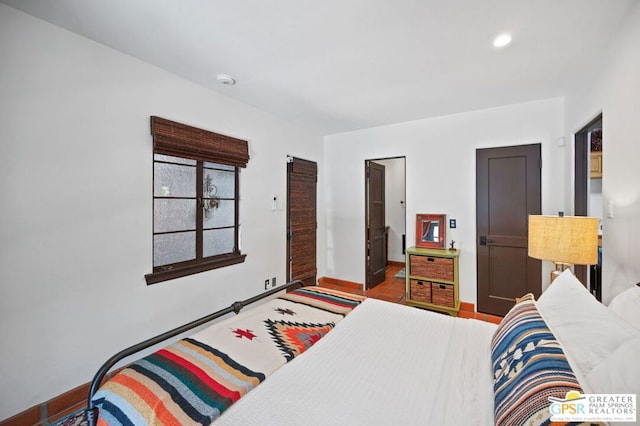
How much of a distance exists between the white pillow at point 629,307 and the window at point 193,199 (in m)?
2.91

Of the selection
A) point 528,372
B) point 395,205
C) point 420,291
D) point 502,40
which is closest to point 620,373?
point 528,372

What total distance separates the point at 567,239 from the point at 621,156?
61 cm

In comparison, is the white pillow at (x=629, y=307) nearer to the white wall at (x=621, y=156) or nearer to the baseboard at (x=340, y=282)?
the white wall at (x=621, y=156)

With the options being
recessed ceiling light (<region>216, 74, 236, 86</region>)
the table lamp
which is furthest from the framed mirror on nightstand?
recessed ceiling light (<region>216, 74, 236, 86</region>)

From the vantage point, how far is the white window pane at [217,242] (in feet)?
9.19

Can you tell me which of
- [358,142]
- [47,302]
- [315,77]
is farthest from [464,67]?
[47,302]

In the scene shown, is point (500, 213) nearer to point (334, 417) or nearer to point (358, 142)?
point (358, 142)

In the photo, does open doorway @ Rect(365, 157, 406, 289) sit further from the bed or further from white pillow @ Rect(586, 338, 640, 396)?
white pillow @ Rect(586, 338, 640, 396)

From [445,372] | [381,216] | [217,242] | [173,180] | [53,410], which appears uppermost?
[173,180]

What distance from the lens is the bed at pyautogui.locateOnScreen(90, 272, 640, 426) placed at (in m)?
0.81

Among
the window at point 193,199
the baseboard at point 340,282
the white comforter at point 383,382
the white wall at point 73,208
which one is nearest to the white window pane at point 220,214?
the window at point 193,199

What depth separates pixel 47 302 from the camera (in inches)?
68.7

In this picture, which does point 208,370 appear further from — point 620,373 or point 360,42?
point 360,42

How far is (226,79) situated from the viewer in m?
2.52
